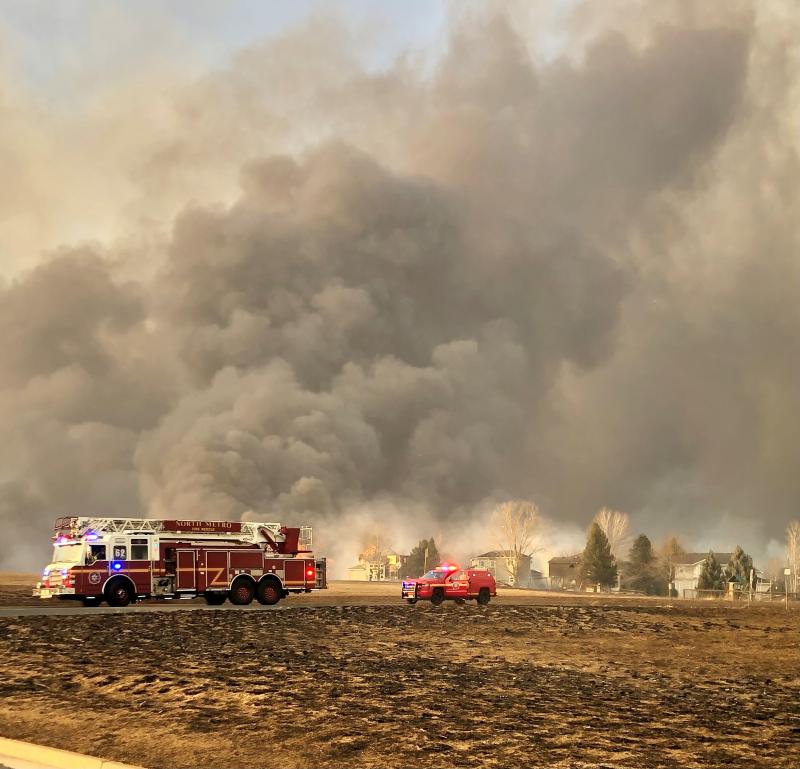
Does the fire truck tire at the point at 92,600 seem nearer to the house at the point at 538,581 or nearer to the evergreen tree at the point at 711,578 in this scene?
the evergreen tree at the point at 711,578

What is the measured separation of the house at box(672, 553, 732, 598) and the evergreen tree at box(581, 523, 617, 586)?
24634 millimetres

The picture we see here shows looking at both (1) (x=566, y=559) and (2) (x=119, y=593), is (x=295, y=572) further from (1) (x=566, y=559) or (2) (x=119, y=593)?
(1) (x=566, y=559)

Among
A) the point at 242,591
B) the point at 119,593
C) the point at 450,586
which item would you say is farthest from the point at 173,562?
the point at 450,586

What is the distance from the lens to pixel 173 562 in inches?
1421

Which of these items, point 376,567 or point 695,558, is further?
point 695,558

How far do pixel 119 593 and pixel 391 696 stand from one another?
2462 centimetres

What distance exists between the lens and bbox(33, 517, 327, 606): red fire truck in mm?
34688

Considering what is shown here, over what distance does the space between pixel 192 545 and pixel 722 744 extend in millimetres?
29514

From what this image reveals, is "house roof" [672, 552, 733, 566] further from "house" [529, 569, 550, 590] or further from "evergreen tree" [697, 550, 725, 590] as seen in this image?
"evergreen tree" [697, 550, 725, 590]

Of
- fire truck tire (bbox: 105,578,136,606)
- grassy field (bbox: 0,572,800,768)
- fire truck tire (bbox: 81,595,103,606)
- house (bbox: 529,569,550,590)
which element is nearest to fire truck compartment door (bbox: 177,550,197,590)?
fire truck tire (bbox: 105,578,136,606)

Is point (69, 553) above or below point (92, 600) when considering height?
above

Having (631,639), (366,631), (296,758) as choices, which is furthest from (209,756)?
(631,639)

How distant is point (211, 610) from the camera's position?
32.0 meters

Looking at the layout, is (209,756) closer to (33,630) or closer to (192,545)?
(33,630)
